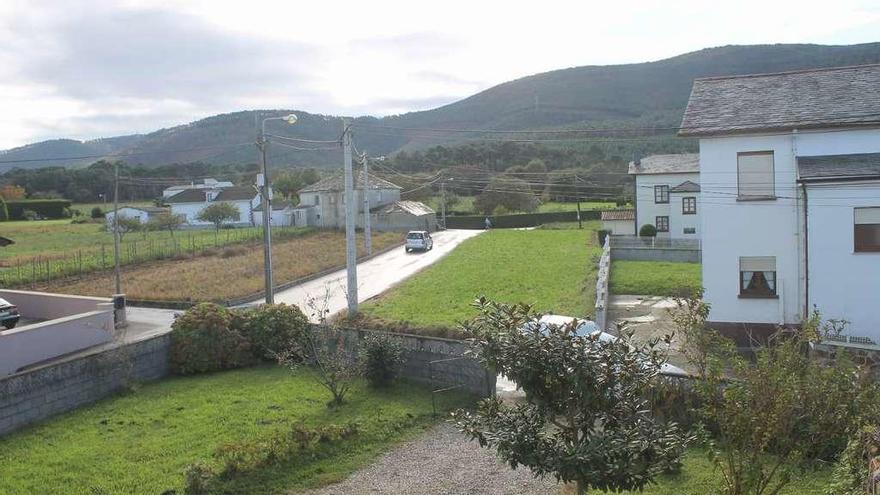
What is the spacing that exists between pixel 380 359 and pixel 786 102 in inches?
577

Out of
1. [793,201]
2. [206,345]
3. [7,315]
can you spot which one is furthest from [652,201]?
[7,315]

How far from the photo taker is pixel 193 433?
14.8m

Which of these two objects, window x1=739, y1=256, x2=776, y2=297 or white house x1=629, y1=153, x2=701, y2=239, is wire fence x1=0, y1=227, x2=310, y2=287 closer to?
white house x1=629, y1=153, x2=701, y2=239

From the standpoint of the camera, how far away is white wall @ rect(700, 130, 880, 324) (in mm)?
20922

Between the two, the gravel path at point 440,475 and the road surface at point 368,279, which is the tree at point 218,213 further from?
the gravel path at point 440,475

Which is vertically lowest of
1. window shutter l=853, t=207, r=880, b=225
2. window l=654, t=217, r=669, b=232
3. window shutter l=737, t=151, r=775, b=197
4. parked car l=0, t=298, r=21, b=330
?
parked car l=0, t=298, r=21, b=330

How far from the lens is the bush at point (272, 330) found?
21125 millimetres

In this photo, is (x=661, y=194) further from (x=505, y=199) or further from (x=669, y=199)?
(x=505, y=199)

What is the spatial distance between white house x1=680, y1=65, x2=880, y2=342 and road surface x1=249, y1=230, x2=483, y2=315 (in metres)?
13.9

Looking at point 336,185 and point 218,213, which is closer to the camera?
point 336,185

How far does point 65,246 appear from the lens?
5028cm

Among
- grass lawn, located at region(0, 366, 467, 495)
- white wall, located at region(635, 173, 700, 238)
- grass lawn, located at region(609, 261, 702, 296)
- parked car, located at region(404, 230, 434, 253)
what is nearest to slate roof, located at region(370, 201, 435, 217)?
parked car, located at region(404, 230, 434, 253)

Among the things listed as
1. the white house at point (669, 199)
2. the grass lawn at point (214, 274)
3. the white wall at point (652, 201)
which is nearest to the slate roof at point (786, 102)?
the grass lawn at point (214, 274)

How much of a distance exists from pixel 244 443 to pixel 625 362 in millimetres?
8685
